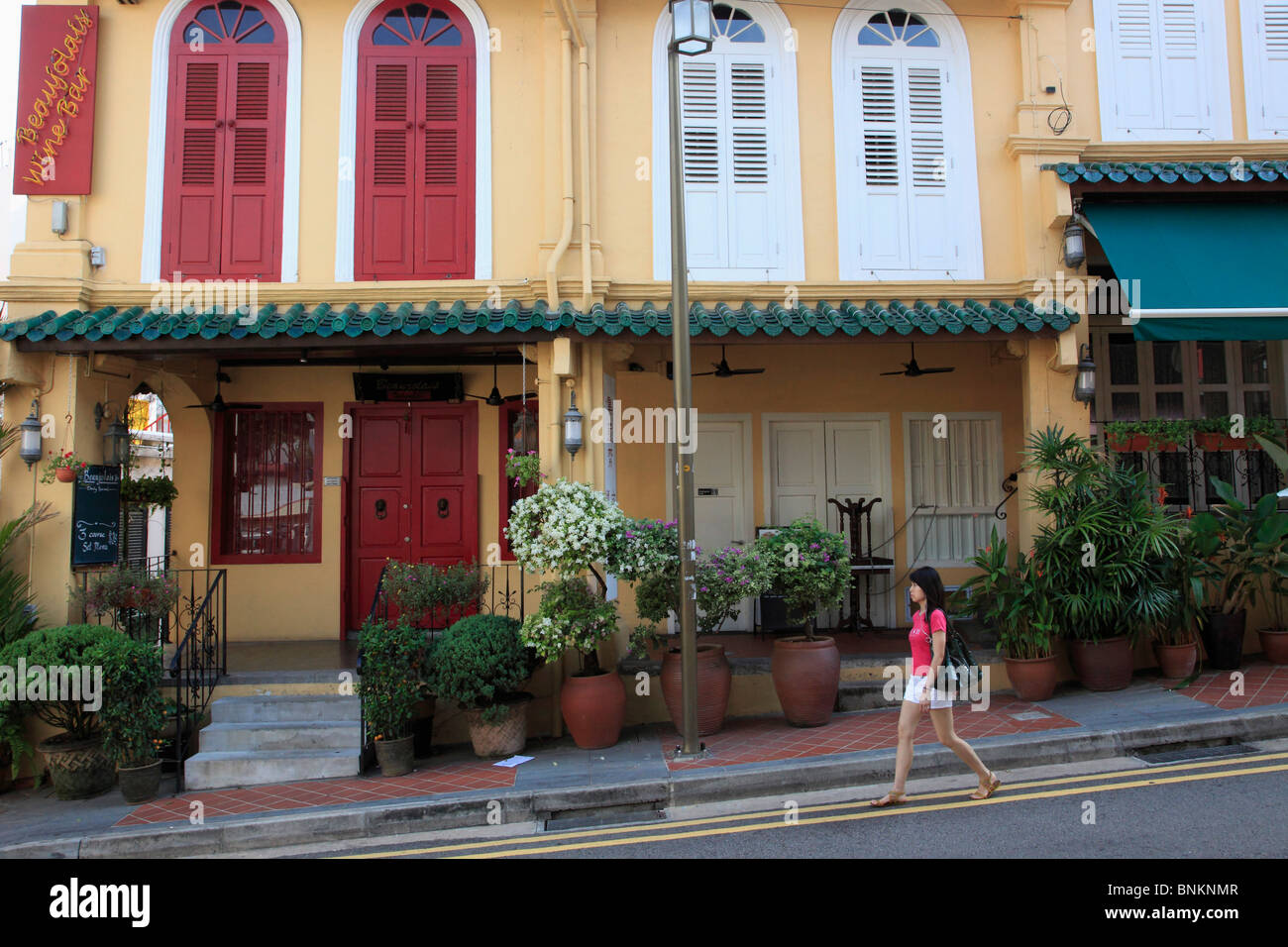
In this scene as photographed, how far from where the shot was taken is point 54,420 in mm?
8477

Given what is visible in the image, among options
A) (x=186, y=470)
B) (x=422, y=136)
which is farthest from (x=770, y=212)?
(x=186, y=470)

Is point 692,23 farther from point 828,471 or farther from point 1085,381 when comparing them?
point 828,471

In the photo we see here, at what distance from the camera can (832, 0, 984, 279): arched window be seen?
30.9 ft

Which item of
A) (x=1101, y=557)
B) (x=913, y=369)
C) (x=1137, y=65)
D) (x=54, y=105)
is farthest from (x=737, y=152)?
(x=54, y=105)

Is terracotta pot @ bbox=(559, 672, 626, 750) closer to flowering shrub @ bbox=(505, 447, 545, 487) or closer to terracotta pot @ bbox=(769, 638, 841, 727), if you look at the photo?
terracotta pot @ bbox=(769, 638, 841, 727)

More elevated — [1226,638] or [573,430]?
[573,430]

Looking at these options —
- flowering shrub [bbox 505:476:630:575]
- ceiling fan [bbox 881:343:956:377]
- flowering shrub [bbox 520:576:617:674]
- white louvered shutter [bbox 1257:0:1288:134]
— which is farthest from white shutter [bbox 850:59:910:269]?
flowering shrub [bbox 520:576:617:674]

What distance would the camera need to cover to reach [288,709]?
26.5 ft

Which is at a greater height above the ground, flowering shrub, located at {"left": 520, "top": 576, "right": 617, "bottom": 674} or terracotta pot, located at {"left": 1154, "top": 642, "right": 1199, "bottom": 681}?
flowering shrub, located at {"left": 520, "top": 576, "right": 617, "bottom": 674}

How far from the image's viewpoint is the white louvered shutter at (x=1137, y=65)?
31.3 ft

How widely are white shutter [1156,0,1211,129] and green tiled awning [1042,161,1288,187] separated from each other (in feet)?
3.29

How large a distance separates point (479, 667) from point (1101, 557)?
593cm

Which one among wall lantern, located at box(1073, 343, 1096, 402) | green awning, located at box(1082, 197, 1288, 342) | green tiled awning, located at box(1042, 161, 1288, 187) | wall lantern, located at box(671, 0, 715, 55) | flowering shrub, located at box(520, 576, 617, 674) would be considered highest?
wall lantern, located at box(671, 0, 715, 55)

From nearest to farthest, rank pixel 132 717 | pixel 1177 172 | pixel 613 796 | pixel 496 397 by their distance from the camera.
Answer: pixel 613 796
pixel 132 717
pixel 1177 172
pixel 496 397
